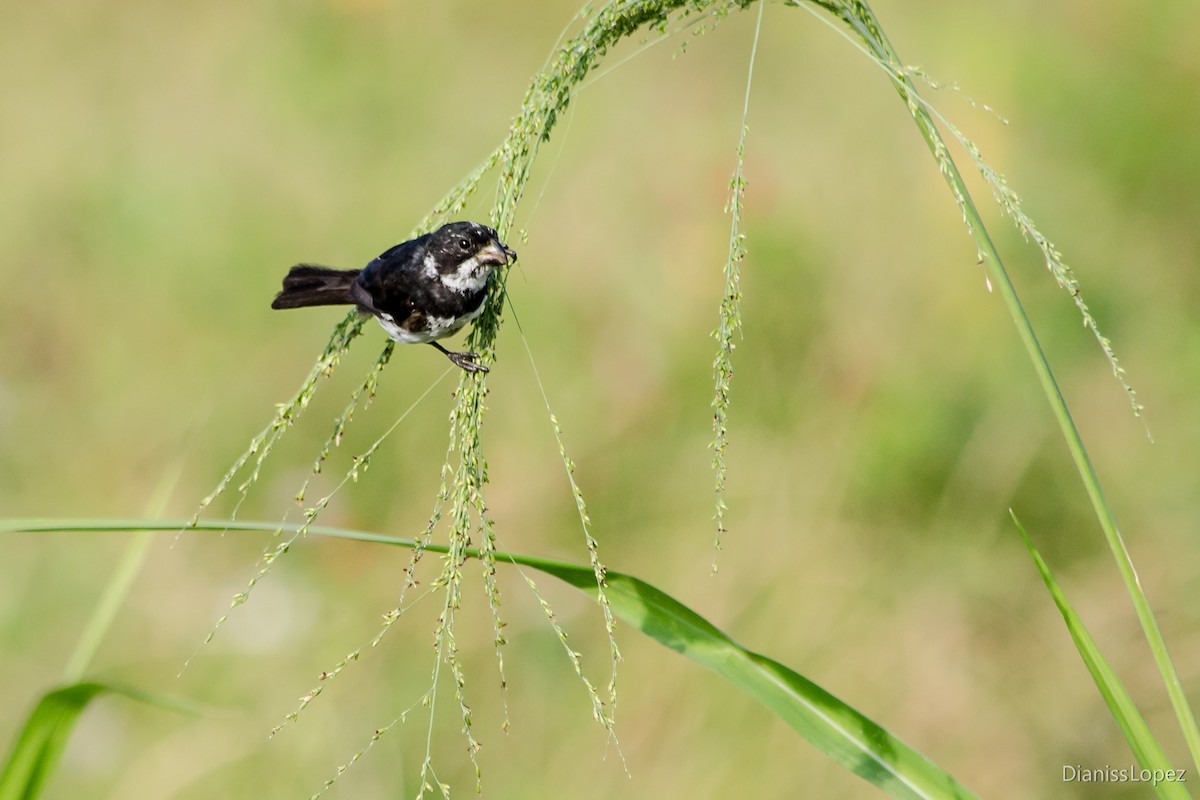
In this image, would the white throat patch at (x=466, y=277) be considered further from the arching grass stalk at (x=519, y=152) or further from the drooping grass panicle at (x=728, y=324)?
the drooping grass panicle at (x=728, y=324)

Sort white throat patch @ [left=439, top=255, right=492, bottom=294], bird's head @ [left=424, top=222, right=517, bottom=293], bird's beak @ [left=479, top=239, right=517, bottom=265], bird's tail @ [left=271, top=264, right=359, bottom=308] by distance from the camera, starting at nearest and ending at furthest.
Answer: bird's beak @ [left=479, top=239, right=517, bottom=265]
bird's head @ [left=424, top=222, right=517, bottom=293]
white throat patch @ [left=439, top=255, right=492, bottom=294]
bird's tail @ [left=271, top=264, right=359, bottom=308]

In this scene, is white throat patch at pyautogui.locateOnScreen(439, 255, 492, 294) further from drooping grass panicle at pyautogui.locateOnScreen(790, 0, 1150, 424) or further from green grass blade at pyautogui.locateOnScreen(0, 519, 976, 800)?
drooping grass panicle at pyautogui.locateOnScreen(790, 0, 1150, 424)

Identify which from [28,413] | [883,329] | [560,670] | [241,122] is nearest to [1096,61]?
[883,329]

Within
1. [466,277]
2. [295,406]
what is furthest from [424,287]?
[295,406]

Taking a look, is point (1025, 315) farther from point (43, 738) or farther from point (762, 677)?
point (43, 738)

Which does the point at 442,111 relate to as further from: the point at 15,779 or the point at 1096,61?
the point at 15,779

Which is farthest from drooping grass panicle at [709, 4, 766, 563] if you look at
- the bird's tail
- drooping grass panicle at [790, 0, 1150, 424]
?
the bird's tail
